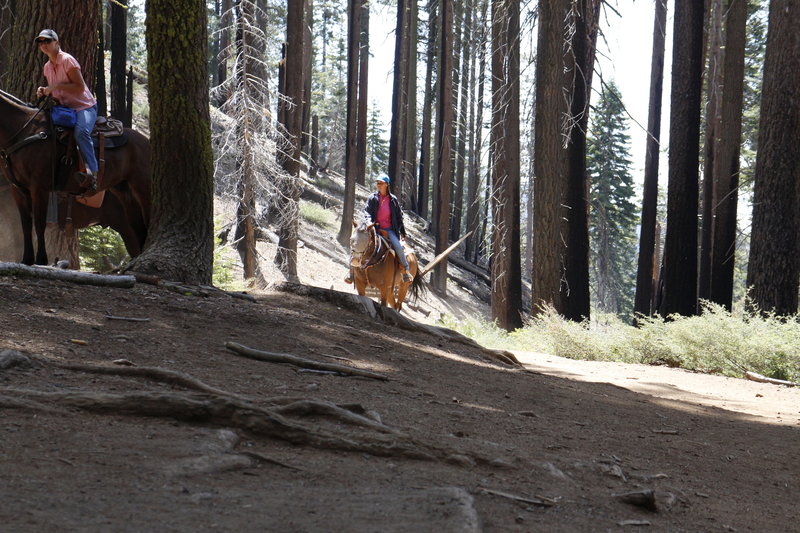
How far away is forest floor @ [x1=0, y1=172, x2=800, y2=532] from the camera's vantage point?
143 inches

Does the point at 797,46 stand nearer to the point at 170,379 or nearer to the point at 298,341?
the point at 298,341

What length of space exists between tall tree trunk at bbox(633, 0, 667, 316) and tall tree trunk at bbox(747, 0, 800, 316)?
35.0ft

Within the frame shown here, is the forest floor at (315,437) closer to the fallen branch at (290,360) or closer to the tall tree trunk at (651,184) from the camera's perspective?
the fallen branch at (290,360)

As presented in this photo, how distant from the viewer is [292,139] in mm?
26281

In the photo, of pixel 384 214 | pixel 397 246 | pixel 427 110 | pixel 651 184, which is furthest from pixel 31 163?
pixel 427 110

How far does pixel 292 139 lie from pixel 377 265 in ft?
34.4

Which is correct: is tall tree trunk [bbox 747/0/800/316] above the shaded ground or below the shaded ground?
above

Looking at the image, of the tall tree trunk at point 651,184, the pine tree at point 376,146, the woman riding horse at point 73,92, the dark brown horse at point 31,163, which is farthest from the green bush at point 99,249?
the pine tree at point 376,146

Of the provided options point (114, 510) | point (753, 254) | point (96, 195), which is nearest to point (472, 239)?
point (753, 254)

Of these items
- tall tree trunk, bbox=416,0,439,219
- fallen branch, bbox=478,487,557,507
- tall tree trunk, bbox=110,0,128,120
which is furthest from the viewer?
tall tree trunk, bbox=416,0,439,219

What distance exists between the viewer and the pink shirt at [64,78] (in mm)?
9141

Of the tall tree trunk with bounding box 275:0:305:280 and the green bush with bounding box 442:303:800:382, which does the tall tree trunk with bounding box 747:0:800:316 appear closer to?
the green bush with bounding box 442:303:800:382

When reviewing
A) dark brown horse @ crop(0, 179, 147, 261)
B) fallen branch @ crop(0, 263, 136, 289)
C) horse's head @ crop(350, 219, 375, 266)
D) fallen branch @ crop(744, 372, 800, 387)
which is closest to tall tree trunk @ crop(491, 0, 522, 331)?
horse's head @ crop(350, 219, 375, 266)

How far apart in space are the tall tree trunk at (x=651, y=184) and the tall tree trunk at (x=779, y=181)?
10663 mm
